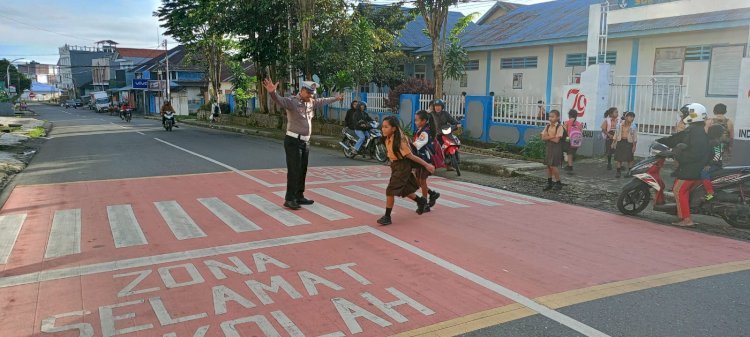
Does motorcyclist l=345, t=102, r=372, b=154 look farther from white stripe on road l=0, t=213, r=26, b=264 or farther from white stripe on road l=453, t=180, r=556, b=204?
white stripe on road l=0, t=213, r=26, b=264

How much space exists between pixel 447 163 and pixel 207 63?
30035 millimetres

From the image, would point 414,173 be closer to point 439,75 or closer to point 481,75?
point 439,75

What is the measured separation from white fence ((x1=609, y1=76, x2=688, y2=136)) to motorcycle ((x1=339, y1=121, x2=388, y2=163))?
5.81 m

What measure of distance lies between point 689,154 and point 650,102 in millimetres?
5782

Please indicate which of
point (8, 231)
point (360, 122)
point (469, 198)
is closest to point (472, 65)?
point (360, 122)

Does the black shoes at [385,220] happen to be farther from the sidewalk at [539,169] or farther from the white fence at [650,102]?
the white fence at [650,102]

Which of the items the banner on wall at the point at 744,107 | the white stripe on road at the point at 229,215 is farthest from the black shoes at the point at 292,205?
the banner on wall at the point at 744,107

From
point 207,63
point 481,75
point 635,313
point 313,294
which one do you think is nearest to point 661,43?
point 481,75

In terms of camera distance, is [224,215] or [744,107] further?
[744,107]

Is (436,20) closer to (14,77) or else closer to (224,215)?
(224,215)

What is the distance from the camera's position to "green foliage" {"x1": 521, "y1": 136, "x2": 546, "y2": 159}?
1335 cm

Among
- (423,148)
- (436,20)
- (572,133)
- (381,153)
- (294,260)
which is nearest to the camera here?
(294,260)

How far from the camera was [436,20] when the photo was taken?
16.3 m

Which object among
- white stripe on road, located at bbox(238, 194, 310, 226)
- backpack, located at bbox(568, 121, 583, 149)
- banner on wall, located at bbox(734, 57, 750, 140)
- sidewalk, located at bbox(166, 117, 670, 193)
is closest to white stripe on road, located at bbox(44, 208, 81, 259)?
white stripe on road, located at bbox(238, 194, 310, 226)
